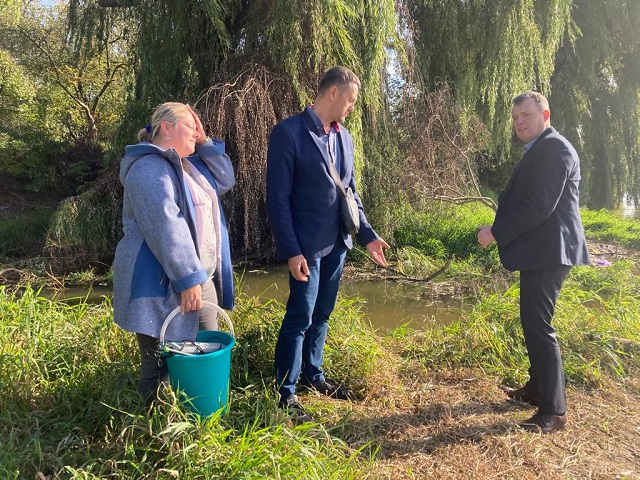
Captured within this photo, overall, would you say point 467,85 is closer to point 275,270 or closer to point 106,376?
point 275,270

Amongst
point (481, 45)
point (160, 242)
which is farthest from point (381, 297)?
point (481, 45)

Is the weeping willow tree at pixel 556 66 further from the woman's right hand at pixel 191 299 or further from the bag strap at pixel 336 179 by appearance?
the woman's right hand at pixel 191 299

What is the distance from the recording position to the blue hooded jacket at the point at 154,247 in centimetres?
182

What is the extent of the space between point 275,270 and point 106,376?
4.80 m

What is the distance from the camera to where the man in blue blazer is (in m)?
2.39

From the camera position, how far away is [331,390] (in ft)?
9.12

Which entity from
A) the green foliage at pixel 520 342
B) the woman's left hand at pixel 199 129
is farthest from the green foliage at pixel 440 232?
the woman's left hand at pixel 199 129

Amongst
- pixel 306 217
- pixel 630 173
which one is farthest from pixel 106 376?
pixel 630 173

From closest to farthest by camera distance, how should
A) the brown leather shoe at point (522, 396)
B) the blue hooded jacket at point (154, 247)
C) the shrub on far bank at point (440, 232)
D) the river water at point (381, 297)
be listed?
the blue hooded jacket at point (154, 247)
the brown leather shoe at point (522, 396)
the river water at point (381, 297)
the shrub on far bank at point (440, 232)

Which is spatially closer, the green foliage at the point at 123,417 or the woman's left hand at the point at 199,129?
the green foliage at the point at 123,417

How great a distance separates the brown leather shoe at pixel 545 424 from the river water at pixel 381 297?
224 centimetres

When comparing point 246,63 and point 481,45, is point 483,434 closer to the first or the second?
point 246,63

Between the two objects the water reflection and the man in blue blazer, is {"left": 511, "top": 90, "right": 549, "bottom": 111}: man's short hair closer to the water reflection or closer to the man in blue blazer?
the man in blue blazer

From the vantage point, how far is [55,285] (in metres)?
6.52
